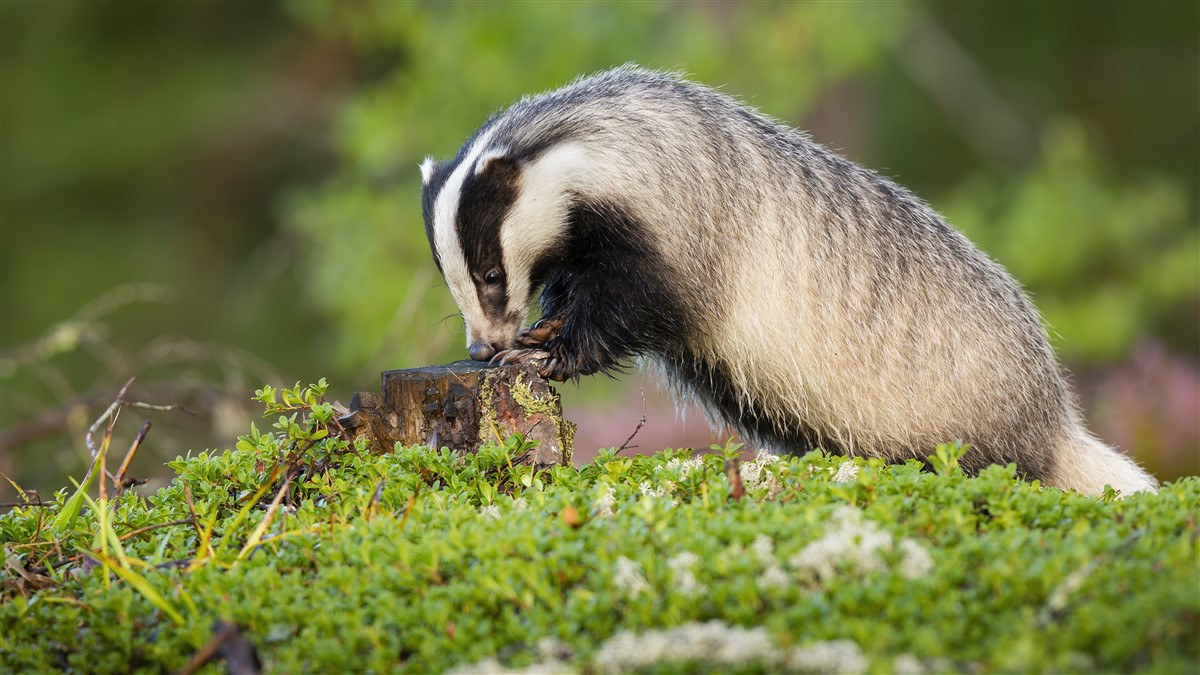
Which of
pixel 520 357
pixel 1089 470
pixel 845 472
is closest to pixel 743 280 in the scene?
pixel 520 357

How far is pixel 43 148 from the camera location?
50.1 ft

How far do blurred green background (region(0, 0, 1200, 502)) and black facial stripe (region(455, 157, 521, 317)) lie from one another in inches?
52.6

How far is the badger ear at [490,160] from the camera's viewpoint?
3873mm

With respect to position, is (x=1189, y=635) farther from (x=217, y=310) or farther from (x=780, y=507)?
(x=217, y=310)

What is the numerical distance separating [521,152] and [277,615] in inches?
81.5

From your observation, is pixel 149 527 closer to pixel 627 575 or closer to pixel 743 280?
pixel 627 575

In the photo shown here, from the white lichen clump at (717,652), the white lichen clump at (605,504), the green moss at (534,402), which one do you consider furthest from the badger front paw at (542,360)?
the white lichen clump at (717,652)

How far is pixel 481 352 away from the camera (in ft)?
12.6

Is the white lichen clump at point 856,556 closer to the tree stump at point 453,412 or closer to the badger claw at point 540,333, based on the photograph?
the tree stump at point 453,412

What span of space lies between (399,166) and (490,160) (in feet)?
16.9

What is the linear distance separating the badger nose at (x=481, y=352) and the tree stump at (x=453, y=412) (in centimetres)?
50

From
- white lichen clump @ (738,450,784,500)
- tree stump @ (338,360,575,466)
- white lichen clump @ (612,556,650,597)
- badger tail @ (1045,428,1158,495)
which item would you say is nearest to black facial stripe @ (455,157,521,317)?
tree stump @ (338,360,575,466)

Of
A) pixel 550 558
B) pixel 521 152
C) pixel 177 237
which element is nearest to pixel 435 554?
pixel 550 558

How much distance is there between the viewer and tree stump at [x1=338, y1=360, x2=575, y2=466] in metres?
3.28
